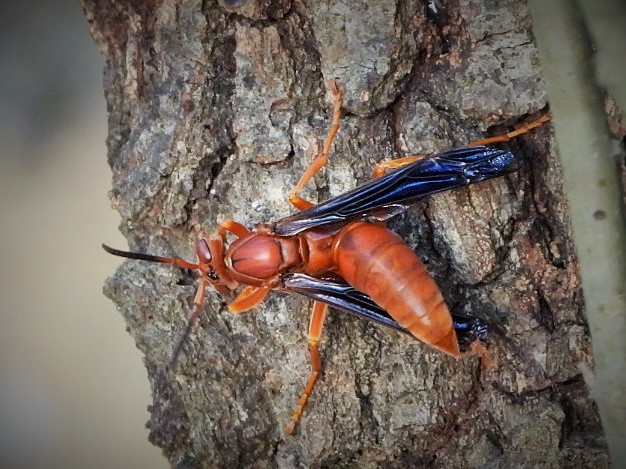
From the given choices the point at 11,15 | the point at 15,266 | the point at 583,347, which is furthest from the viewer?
the point at 15,266

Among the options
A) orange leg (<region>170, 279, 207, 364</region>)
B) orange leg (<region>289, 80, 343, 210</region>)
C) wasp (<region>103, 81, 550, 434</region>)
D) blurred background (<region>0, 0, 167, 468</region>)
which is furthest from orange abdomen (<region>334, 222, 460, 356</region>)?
blurred background (<region>0, 0, 167, 468</region>)

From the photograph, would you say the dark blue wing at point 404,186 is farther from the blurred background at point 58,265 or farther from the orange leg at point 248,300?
the blurred background at point 58,265

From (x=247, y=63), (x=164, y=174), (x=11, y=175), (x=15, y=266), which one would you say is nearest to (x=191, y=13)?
(x=247, y=63)

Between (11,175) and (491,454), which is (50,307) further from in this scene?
(491,454)

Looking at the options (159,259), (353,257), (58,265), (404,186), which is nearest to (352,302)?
(353,257)

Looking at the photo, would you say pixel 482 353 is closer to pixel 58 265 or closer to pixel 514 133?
pixel 514 133

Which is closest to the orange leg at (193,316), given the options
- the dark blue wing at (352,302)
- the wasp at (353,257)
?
the wasp at (353,257)

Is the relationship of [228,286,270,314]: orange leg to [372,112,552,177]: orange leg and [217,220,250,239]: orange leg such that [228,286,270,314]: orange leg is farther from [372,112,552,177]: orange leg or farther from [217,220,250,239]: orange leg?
[372,112,552,177]: orange leg
